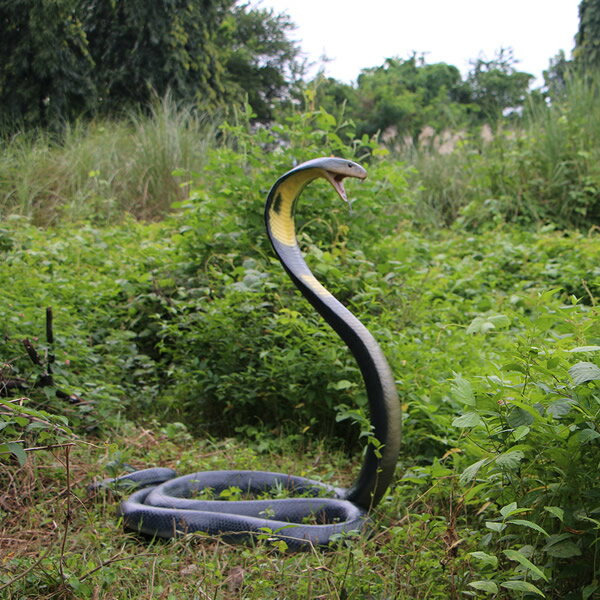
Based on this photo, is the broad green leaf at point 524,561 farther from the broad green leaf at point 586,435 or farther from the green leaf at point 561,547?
the broad green leaf at point 586,435

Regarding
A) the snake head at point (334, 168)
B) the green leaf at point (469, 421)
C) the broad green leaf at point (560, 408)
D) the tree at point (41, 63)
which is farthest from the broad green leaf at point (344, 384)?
the tree at point (41, 63)

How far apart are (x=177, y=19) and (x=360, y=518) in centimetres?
1394

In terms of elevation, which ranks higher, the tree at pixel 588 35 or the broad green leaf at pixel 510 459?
the tree at pixel 588 35

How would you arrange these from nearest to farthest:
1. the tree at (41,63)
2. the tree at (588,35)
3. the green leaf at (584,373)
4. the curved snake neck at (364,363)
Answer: the green leaf at (584,373)
the curved snake neck at (364,363)
the tree at (41,63)
the tree at (588,35)

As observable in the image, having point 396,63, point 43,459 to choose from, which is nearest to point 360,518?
point 43,459

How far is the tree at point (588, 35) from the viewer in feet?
43.4

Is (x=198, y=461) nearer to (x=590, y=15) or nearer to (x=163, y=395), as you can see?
(x=163, y=395)

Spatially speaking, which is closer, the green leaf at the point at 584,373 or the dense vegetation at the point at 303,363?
the green leaf at the point at 584,373

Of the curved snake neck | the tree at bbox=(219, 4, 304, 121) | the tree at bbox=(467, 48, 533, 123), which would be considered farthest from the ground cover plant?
the tree at bbox=(467, 48, 533, 123)

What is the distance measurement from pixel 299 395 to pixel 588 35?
523 inches

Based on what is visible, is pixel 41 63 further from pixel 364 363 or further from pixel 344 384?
pixel 364 363

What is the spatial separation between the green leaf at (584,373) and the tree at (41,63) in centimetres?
1170

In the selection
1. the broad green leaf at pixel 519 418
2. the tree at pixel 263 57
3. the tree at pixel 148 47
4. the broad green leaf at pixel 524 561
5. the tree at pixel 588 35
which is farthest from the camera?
the tree at pixel 263 57

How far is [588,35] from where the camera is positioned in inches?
545
